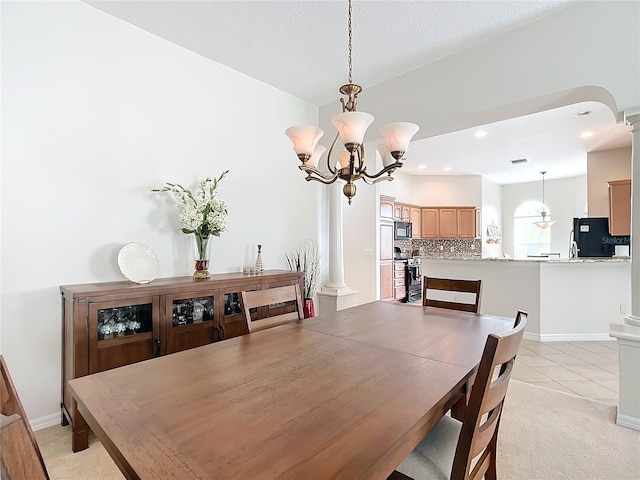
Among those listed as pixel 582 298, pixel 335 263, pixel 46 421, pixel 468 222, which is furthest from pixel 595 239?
pixel 46 421

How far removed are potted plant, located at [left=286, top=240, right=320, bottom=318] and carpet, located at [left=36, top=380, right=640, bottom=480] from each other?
2288mm

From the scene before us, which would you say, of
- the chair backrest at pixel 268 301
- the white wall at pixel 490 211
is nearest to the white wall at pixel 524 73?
the chair backrest at pixel 268 301

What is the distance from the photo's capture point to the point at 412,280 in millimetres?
7562

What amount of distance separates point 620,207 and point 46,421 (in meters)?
7.02

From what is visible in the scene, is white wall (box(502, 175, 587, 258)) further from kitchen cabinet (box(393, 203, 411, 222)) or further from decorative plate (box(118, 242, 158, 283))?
decorative plate (box(118, 242, 158, 283))

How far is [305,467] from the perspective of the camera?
0.77 meters

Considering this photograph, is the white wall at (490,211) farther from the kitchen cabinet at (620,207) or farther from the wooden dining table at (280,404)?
the wooden dining table at (280,404)

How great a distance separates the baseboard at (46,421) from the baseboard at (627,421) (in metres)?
3.91

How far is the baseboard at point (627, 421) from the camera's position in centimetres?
231

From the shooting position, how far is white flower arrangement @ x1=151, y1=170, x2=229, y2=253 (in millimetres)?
2799

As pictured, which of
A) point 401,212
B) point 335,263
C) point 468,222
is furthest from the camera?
point 468,222

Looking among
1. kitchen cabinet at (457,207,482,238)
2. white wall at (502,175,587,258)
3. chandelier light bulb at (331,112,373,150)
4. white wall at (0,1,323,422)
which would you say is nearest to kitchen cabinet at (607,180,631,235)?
kitchen cabinet at (457,207,482,238)

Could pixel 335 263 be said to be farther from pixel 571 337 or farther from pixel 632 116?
pixel 571 337

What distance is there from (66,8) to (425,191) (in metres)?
7.63
